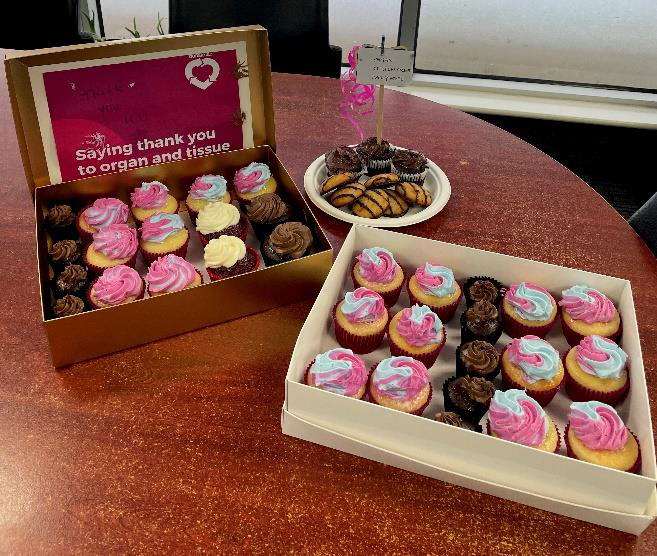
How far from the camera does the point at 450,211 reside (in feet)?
5.74

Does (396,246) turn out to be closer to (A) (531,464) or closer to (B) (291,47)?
(A) (531,464)

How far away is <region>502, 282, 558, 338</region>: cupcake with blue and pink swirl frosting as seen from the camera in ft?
4.33

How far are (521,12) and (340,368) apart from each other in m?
3.03

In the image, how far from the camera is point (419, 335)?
1.27 metres

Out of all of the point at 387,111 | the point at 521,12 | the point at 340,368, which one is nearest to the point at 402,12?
the point at 521,12

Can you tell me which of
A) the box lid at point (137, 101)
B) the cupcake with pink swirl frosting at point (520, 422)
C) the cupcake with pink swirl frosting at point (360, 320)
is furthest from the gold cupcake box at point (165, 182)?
the cupcake with pink swirl frosting at point (520, 422)

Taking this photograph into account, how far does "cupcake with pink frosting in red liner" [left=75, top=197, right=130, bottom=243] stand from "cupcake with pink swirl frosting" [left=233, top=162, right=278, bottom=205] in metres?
0.28

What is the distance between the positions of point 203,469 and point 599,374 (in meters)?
0.72

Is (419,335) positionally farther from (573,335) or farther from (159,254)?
(159,254)

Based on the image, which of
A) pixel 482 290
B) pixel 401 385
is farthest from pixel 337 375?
pixel 482 290

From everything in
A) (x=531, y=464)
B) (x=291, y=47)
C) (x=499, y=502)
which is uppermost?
(x=291, y=47)

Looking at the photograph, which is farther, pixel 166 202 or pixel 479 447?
pixel 166 202

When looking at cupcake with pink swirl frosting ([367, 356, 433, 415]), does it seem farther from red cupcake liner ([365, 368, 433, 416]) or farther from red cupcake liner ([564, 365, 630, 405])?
red cupcake liner ([564, 365, 630, 405])

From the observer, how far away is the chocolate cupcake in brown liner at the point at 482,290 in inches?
54.6
